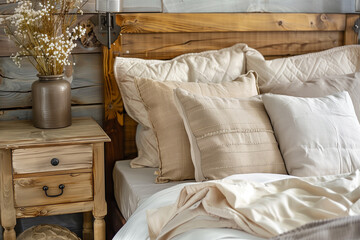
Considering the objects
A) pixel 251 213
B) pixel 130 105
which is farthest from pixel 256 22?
pixel 251 213

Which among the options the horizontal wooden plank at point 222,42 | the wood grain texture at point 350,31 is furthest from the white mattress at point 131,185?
the wood grain texture at point 350,31

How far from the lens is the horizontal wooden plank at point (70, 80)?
7.88 ft

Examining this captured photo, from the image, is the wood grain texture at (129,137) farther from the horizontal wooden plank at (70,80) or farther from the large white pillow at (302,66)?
the large white pillow at (302,66)

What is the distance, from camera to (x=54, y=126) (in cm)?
223

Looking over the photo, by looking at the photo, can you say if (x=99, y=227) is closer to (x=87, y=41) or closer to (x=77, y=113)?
(x=77, y=113)

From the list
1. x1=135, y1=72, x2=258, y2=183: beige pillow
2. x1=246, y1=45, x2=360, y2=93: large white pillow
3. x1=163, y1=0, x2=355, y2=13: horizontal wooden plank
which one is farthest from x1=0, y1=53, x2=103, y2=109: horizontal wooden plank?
x1=246, y1=45, x2=360, y2=93: large white pillow

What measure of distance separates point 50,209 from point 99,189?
0.21m

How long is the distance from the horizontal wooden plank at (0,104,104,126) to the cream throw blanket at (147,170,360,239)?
1.00 metres

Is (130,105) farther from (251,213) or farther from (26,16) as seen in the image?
(251,213)

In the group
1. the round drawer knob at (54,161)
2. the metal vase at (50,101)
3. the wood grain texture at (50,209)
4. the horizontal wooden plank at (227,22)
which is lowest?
the wood grain texture at (50,209)

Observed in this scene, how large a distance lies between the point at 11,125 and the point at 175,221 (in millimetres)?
1129

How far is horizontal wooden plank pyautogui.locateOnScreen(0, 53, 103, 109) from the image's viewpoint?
2.40m

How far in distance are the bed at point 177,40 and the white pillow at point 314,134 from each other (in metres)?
0.64

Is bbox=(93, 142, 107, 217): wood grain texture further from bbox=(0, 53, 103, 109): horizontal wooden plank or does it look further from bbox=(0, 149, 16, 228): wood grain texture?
bbox=(0, 53, 103, 109): horizontal wooden plank
